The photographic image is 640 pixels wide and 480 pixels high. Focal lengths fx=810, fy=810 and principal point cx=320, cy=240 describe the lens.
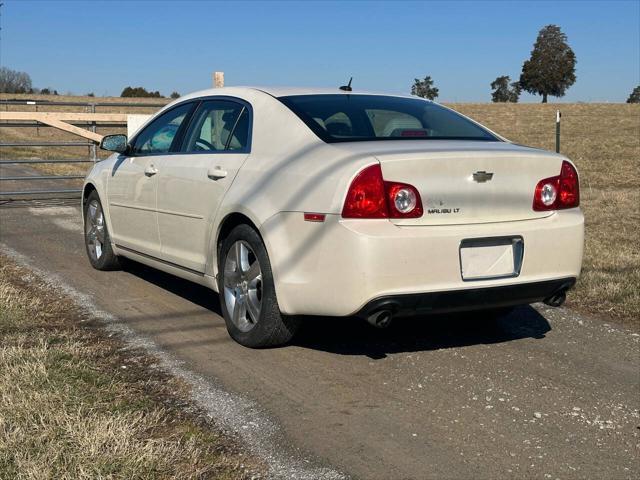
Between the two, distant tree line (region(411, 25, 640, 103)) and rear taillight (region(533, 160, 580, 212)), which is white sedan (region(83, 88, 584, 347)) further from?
distant tree line (region(411, 25, 640, 103))

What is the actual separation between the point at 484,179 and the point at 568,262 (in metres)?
0.75

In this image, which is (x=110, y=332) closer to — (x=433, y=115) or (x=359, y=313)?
(x=359, y=313)

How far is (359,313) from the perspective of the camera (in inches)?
163

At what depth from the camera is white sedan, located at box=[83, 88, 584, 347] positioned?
4.09 metres

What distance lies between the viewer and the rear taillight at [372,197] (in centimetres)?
406

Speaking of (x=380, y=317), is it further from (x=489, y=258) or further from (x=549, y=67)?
(x=549, y=67)

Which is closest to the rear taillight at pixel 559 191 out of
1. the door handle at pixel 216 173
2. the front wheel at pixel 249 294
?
the front wheel at pixel 249 294

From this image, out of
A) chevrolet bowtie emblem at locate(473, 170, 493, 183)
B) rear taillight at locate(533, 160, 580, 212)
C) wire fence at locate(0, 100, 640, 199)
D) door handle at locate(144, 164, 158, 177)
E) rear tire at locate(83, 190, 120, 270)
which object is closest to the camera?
chevrolet bowtie emblem at locate(473, 170, 493, 183)

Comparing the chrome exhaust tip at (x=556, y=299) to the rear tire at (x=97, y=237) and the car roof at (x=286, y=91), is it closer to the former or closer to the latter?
the car roof at (x=286, y=91)

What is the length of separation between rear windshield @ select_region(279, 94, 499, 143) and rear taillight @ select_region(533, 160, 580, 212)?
0.56 meters

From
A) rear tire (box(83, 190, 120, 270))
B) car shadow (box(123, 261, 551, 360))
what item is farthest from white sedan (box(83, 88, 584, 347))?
rear tire (box(83, 190, 120, 270))

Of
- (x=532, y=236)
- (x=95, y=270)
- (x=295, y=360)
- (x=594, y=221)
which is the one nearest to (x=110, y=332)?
(x=295, y=360)

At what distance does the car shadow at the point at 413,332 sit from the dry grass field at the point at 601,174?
746mm

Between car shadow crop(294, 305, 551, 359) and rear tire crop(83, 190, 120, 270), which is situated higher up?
rear tire crop(83, 190, 120, 270)
